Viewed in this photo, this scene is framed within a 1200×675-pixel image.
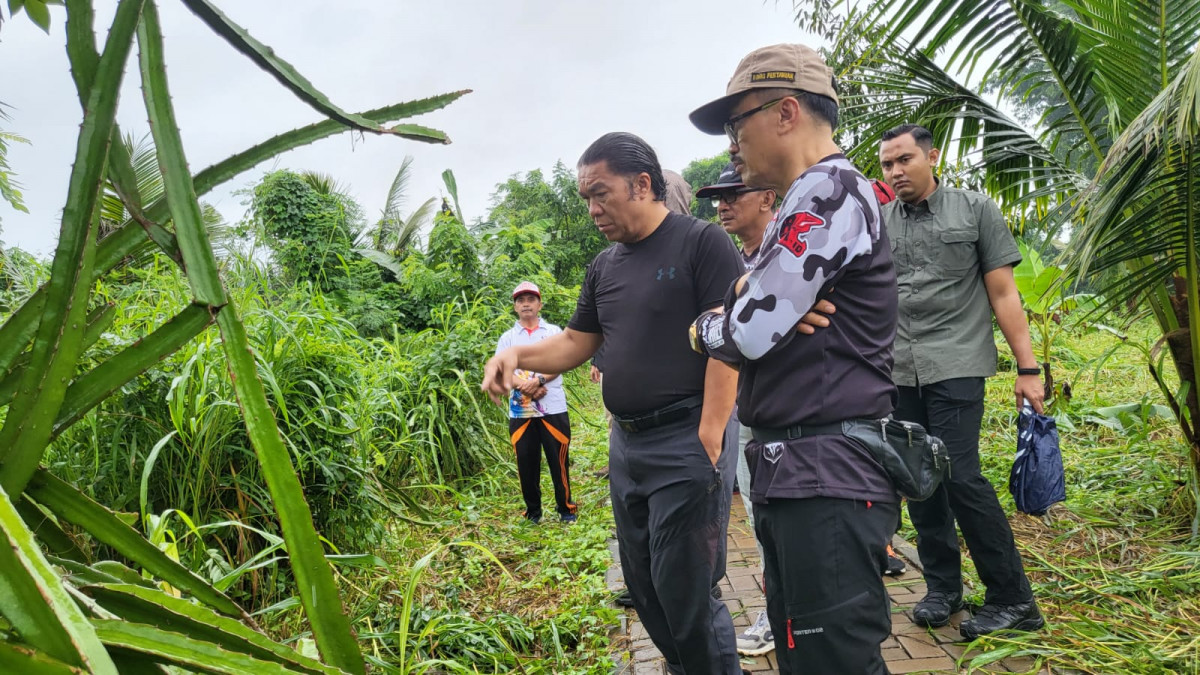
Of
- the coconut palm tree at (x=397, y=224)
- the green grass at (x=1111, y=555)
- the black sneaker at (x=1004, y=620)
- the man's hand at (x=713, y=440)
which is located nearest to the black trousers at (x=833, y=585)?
the man's hand at (x=713, y=440)

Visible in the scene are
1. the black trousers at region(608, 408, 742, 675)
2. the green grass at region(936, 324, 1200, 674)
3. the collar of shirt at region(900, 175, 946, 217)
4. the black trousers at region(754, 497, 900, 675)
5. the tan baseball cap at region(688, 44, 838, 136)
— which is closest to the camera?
the black trousers at region(754, 497, 900, 675)

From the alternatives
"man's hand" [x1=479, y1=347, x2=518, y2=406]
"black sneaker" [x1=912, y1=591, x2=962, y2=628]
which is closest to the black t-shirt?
"man's hand" [x1=479, y1=347, x2=518, y2=406]

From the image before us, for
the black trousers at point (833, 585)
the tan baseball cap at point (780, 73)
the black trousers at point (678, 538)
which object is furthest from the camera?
the black trousers at point (678, 538)

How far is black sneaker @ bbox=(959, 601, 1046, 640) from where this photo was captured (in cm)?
301

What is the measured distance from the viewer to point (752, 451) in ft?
6.27

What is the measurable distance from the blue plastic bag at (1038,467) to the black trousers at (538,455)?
311 centimetres

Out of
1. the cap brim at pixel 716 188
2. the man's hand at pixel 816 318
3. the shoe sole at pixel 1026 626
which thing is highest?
the cap brim at pixel 716 188

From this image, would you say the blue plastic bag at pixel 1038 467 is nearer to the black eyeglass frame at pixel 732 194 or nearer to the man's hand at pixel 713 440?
the black eyeglass frame at pixel 732 194

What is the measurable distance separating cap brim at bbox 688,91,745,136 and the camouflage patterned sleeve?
0.33 metres

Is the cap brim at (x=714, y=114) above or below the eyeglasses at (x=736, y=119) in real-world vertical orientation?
above

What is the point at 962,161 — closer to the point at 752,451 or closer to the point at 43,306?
the point at 752,451

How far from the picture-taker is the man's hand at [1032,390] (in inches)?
128

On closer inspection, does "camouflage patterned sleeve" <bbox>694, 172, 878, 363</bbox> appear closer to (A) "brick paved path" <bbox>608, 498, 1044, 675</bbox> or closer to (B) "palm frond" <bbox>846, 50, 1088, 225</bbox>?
(A) "brick paved path" <bbox>608, 498, 1044, 675</bbox>

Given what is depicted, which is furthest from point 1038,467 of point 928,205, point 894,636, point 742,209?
point 742,209
